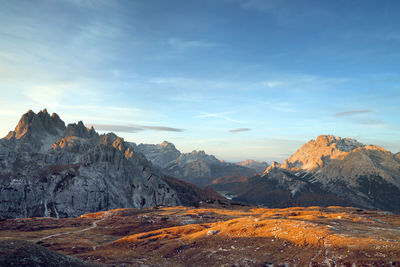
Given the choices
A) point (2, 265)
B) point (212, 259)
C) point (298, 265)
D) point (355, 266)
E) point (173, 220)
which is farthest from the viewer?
point (173, 220)

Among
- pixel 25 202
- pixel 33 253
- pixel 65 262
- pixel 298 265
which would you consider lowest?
Result: pixel 25 202

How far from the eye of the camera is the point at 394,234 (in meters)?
49.9

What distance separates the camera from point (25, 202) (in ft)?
630

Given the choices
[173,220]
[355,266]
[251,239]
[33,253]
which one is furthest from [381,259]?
[173,220]

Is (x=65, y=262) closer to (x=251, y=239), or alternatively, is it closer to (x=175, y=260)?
(x=175, y=260)

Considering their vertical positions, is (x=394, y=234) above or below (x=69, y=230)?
above

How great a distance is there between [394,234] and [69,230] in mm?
108954

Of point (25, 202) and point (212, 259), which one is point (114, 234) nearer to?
point (212, 259)

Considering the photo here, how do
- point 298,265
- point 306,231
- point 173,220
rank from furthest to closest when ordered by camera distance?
point 173,220
point 306,231
point 298,265

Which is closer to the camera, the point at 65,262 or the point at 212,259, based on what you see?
the point at 65,262

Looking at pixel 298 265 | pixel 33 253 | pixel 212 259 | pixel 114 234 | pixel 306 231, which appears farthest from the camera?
pixel 114 234

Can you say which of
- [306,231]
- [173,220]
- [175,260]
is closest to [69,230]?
[173,220]

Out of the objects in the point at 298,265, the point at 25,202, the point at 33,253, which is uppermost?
the point at 33,253

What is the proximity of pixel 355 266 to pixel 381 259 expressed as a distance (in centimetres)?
464
